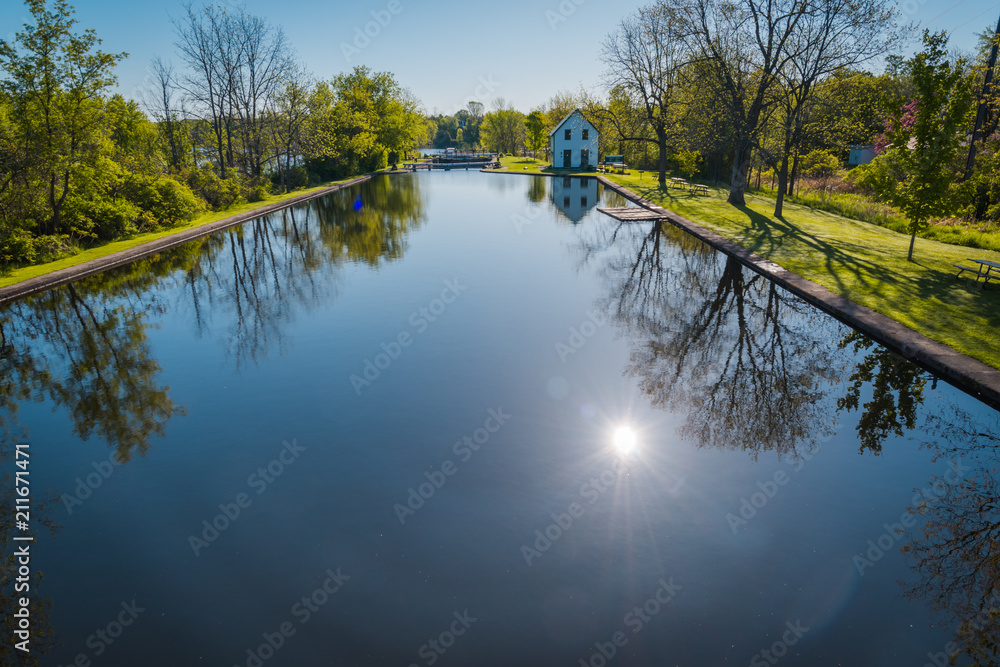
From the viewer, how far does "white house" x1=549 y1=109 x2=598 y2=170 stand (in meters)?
58.8

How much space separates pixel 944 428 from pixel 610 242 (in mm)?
13620

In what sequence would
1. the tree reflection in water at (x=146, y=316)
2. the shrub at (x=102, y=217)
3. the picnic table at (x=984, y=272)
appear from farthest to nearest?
the shrub at (x=102, y=217), the picnic table at (x=984, y=272), the tree reflection in water at (x=146, y=316)

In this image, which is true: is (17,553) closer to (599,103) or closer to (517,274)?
(517,274)

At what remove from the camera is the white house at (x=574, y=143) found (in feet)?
193

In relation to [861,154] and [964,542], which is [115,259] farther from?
[861,154]

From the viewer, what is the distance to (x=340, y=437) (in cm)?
711

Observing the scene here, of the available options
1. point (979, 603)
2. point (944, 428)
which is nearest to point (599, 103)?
Answer: point (944, 428)

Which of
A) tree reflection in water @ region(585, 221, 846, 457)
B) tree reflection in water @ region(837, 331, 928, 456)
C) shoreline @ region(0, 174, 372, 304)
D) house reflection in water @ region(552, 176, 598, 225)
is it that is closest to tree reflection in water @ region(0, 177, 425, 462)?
shoreline @ region(0, 174, 372, 304)

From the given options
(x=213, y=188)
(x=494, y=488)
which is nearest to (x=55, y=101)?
(x=213, y=188)
